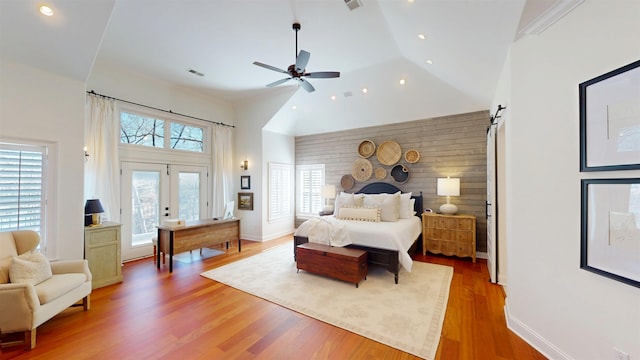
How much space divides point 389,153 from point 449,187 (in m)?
1.59

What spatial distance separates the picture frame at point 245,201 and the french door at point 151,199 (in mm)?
1019

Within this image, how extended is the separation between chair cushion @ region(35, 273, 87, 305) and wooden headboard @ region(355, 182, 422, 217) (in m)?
5.17

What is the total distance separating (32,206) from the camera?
307 cm

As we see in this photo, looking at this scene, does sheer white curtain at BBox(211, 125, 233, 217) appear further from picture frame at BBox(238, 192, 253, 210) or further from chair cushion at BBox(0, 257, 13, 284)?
chair cushion at BBox(0, 257, 13, 284)

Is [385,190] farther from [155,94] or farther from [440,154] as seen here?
[155,94]

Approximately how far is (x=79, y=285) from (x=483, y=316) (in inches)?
181

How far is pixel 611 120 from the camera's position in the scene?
167 centimetres

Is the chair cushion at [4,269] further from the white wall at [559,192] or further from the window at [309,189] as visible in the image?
the window at [309,189]

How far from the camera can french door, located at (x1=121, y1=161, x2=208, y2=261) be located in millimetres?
4707

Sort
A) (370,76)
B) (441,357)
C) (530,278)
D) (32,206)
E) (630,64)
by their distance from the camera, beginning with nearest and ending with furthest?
1. (630,64)
2. (441,357)
3. (530,278)
4. (32,206)
5. (370,76)

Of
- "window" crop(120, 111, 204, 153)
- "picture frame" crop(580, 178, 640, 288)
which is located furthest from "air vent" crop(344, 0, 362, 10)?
"window" crop(120, 111, 204, 153)

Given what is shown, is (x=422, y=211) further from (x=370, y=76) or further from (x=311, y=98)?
(x=311, y=98)

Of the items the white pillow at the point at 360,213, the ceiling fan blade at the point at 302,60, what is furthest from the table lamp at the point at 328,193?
the ceiling fan blade at the point at 302,60

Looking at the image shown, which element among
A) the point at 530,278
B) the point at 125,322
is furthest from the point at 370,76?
the point at 125,322
